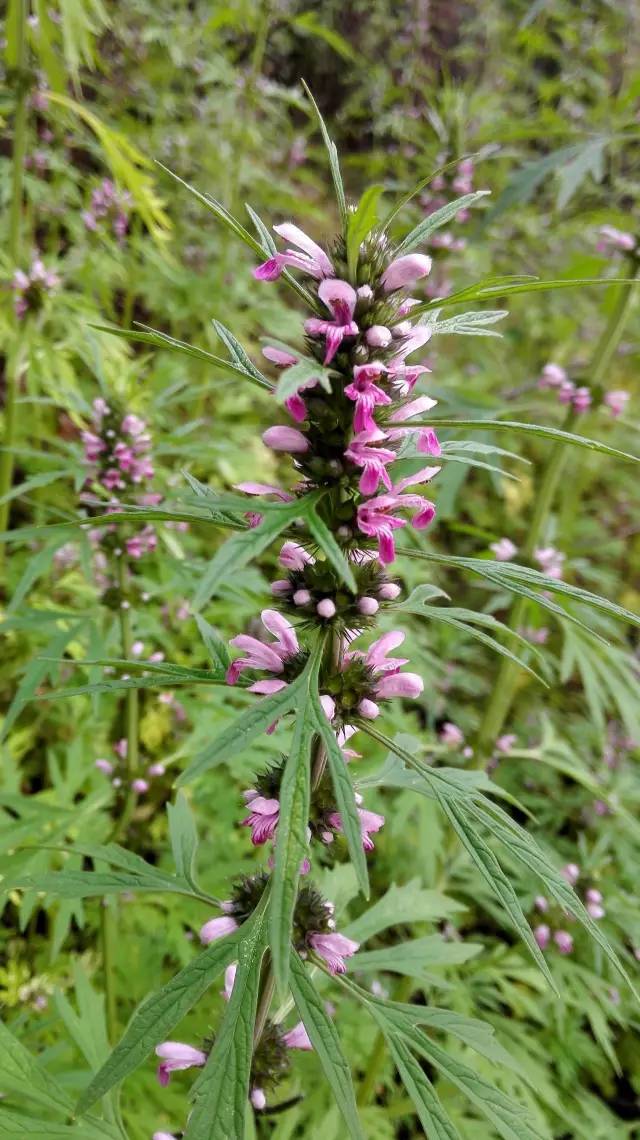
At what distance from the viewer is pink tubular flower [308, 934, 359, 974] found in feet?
3.53

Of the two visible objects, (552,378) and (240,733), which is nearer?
(240,733)

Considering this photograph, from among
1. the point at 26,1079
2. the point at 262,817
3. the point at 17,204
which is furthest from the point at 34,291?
the point at 26,1079

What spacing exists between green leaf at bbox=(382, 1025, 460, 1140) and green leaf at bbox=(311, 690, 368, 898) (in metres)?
0.39

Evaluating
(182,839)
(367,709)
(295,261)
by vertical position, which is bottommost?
(182,839)

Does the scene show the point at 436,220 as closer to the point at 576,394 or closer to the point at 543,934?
the point at 576,394

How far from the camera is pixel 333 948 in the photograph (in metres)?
1.08

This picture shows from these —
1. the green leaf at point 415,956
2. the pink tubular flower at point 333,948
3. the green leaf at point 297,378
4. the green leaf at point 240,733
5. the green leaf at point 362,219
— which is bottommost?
the green leaf at point 415,956

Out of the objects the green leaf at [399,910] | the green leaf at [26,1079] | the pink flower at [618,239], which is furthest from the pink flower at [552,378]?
the green leaf at [26,1079]

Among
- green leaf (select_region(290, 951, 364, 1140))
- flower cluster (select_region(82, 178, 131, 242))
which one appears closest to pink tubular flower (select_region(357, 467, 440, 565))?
green leaf (select_region(290, 951, 364, 1140))

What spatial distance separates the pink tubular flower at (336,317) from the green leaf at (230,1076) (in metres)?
0.77

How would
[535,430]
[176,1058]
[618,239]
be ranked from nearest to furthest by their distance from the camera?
[535,430], [176,1058], [618,239]

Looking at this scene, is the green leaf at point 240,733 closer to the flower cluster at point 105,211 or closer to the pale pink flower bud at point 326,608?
the pale pink flower bud at point 326,608

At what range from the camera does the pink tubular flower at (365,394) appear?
2.69ft

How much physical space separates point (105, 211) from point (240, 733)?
13.2ft
